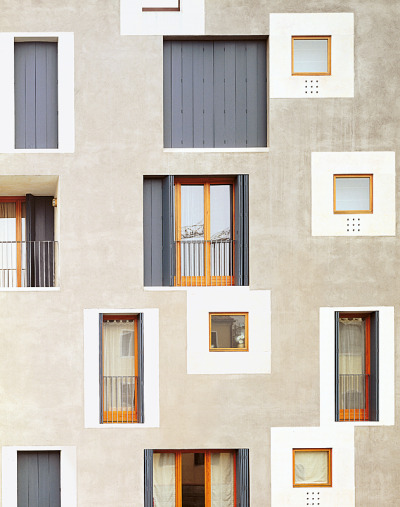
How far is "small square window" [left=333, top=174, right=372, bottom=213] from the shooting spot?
10.3 meters

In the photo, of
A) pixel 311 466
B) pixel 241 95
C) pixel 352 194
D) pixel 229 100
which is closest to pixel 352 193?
pixel 352 194

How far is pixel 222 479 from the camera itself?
34.2 ft

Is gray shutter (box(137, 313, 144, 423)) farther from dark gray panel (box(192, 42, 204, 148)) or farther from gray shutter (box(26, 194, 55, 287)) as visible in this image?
dark gray panel (box(192, 42, 204, 148))

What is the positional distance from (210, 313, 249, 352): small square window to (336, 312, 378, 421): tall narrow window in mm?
1761

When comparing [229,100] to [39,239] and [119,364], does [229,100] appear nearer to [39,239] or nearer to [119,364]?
[39,239]

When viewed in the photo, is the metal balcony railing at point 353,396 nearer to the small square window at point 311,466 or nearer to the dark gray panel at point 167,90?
the small square window at point 311,466

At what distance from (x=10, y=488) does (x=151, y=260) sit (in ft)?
15.3

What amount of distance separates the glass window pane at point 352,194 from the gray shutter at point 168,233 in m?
2.96

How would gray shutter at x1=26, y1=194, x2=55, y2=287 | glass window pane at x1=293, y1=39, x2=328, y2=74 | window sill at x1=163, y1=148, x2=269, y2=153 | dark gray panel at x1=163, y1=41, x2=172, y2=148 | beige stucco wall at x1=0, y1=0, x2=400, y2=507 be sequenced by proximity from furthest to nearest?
1. gray shutter at x1=26, y1=194, x2=55, y2=287
2. dark gray panel at x1=163, y1=41, x2=172, y2=148
3. glass window pane at x1=293, y1=39, x2=328, y2=74
4. window sill at x1=163, y1=148, x2=269, y2=153
5. beige stucco wall at x1=0, y1=0, x2=400, y2=507

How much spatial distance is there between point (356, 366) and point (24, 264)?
6.55 metres

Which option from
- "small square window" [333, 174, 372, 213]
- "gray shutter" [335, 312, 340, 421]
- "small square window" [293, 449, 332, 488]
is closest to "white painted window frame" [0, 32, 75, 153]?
"small square window" [333, 174, 372, 213]

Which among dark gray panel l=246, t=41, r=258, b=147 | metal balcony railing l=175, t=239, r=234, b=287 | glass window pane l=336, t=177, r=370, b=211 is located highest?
dark gray panel l=246, t=41, r=258, b=147

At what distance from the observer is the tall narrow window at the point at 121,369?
10.3 metres

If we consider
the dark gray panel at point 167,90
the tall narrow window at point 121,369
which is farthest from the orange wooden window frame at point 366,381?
the dark gray panel at point 167,90
